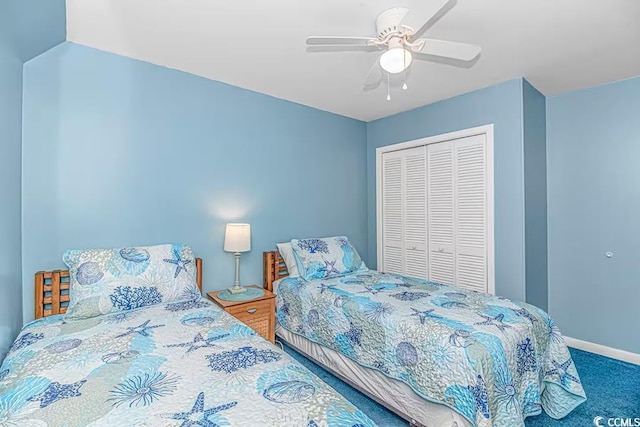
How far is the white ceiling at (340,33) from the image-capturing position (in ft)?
6.00

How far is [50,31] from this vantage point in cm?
193

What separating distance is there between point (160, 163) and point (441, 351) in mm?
2446

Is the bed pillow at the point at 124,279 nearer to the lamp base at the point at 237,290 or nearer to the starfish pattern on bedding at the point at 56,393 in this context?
the lamp base at the point at 237,290

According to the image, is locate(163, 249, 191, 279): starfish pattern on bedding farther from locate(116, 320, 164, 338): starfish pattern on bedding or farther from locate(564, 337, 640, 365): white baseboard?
locate(564, 337, 640, 365): white baseboard

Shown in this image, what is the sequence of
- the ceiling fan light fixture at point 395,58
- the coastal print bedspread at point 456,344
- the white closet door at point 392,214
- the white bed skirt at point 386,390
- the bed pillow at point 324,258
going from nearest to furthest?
the coastal print bedspread at point 456,344 < the white bed skirt at point 386,390 < the ceiling fan light fixture at point 395,58 < the bed pillow at point 324,258 < the white closet door at point 392,214

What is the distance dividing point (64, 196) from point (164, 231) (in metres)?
0.69

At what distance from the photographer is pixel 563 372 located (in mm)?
1976

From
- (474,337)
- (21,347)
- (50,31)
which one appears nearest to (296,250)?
(474,337)

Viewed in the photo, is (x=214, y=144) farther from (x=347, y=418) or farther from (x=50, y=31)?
(x=347, y=418)

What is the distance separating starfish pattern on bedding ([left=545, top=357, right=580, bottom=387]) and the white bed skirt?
0.85 meters

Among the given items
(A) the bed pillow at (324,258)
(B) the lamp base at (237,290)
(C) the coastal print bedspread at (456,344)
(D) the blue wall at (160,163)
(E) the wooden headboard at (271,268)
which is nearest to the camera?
(C) the coastal print bedspread at (456,344)

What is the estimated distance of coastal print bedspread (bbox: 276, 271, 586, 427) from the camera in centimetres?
160

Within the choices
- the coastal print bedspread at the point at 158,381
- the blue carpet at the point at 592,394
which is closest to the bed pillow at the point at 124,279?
the coastal print bedspread at the point at 158,381

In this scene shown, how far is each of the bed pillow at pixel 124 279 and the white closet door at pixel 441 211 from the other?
246 cm
